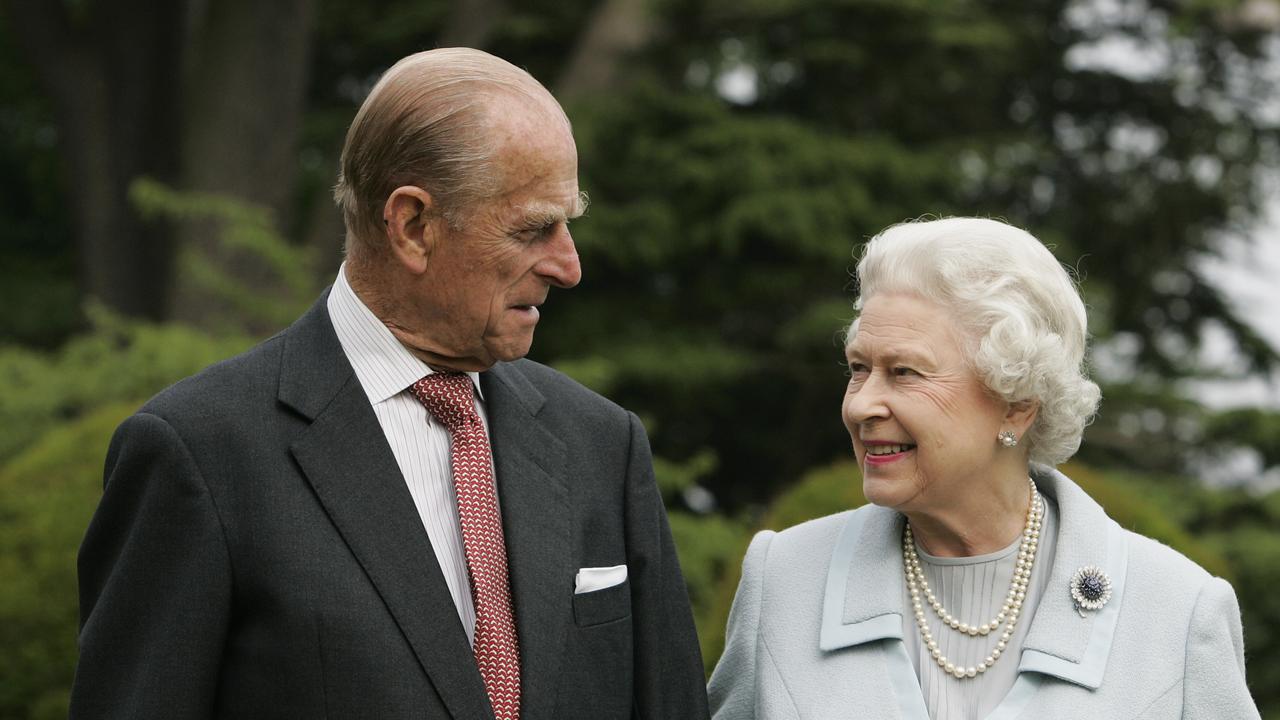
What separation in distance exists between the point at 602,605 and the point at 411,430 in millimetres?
470

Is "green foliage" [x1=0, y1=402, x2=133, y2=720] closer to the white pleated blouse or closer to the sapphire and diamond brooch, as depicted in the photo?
the white pleated blouse

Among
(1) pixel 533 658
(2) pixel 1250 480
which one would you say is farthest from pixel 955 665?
(2) pixel 1250 480

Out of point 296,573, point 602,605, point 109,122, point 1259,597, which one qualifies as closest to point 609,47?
point 109,122

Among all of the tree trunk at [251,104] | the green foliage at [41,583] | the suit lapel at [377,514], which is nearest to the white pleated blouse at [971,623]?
the suit lapel at [377,514]

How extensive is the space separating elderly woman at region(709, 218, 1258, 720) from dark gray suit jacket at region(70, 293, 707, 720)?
501 millimetres

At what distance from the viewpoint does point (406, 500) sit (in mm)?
2611

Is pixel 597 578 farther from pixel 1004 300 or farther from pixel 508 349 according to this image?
pixel 1004 300

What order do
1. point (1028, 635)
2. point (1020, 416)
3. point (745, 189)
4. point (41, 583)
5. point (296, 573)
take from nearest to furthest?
point (296, 573), point (1028, 635), point (1020, 416), point (41, 583), point (745, 189)

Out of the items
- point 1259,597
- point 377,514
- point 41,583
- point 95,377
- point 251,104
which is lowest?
point 1259,597

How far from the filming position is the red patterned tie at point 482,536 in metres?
2.62

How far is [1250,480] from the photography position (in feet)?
33.1

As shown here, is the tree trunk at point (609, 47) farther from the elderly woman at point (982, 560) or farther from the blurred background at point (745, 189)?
the elderly woman at point (982, 560)

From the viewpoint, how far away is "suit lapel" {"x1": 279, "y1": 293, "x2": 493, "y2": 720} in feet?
8.30

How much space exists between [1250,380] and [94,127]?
8341 mm
